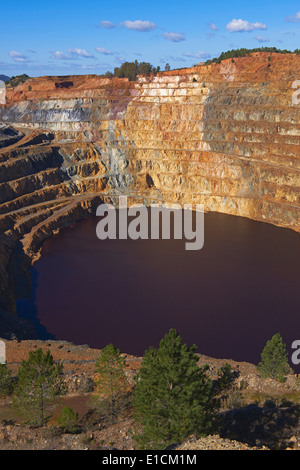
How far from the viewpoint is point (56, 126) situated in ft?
383

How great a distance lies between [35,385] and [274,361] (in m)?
19.0

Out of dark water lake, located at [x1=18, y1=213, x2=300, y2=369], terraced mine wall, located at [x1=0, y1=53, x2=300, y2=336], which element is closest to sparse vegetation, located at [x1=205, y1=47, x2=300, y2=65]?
terraced mine wall, located at [x1=0, y1=53, x2=300, y2=336]

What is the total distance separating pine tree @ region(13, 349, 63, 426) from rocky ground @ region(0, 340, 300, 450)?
3.01ft

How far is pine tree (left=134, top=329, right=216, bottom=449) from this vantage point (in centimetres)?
2123

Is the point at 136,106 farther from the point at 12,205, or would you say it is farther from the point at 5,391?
the point at 5,391

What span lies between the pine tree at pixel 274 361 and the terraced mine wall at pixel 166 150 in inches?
1804

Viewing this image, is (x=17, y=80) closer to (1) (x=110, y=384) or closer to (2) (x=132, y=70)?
(2) (x=132, y=70)

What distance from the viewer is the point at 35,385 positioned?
26.2 metres

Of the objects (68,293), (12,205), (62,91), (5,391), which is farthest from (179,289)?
(62,91)

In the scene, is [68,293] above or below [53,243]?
below

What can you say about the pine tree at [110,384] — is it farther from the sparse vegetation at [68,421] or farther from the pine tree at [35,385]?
the pine tree at [35,385]

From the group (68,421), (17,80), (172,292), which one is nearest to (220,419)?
(68,421)

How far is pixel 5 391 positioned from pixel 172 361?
15075mm

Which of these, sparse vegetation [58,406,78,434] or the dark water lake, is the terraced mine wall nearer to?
the dark water lake
